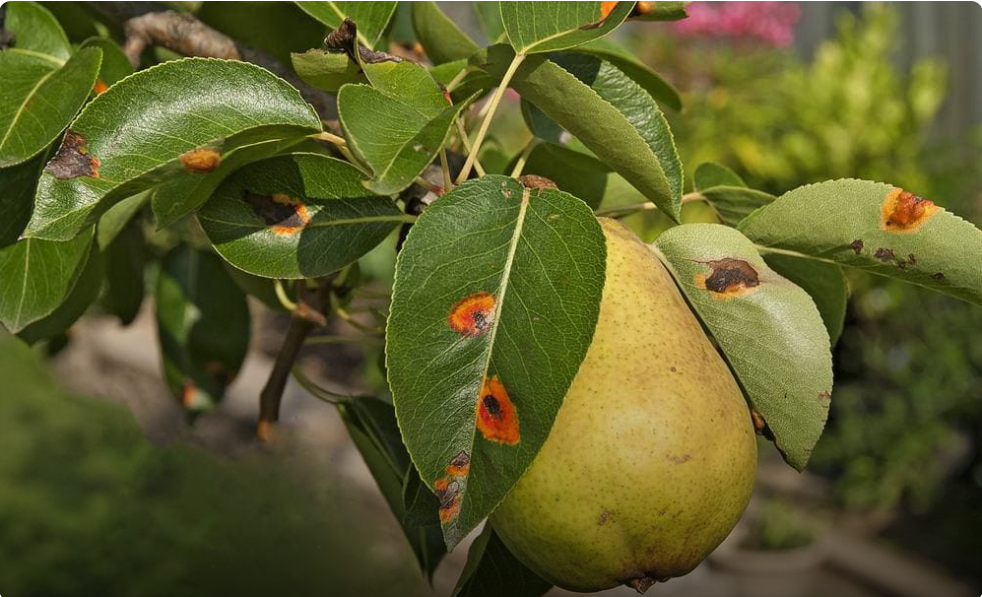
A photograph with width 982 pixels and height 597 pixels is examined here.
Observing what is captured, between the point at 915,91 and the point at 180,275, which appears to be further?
the point at 915,91

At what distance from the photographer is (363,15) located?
2.53 feet

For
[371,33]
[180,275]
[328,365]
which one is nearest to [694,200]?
[371,33]

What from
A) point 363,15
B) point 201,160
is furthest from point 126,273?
point 201,160

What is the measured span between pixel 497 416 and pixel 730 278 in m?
0.20

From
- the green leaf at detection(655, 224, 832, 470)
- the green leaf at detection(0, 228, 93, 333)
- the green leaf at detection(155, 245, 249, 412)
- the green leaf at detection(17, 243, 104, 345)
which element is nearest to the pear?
the green leaf at detection(655, 224, 832, 470)

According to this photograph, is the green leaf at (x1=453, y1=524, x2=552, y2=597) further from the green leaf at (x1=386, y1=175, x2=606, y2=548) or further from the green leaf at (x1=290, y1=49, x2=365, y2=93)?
the green leaf at (x1=290, y1=49, x2=365, y2=93)

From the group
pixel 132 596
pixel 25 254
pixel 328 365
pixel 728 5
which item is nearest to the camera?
pixel 25 254

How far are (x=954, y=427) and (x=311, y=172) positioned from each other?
301 centimetres

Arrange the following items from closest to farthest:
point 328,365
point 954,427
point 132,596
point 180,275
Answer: point 180,275
point 132,596
point 954,427
point 328,365

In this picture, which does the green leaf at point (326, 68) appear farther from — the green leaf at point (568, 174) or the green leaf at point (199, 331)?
the green leaf at point (199, 331)

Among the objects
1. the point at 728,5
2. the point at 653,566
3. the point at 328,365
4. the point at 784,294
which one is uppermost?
the point at 784,294

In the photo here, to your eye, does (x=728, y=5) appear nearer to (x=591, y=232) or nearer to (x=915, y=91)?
(x=915, y=91)

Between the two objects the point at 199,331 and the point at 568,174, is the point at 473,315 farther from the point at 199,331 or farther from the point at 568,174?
the point at 199,331

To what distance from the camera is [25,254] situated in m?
0.75
